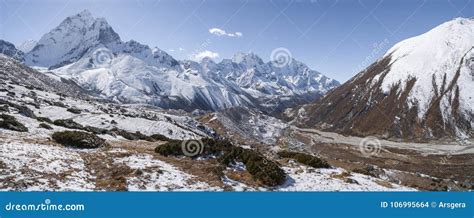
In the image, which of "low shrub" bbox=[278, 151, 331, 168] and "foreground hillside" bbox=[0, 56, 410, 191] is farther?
"low shrub" bbox=[278, 151, 331, 168]

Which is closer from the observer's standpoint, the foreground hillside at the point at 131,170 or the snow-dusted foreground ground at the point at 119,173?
the snow-dusted foreground ground at the point at 119,173

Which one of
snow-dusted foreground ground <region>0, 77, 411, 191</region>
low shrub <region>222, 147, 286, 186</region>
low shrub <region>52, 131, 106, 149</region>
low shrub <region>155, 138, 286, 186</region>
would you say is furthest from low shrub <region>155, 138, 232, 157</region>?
low shrub <region>52, 131, 106, 149</region>

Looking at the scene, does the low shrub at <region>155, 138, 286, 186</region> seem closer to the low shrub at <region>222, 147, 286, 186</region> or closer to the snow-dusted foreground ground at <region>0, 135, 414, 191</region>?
the low shrub at <region>222, 147, 286, 186</region>

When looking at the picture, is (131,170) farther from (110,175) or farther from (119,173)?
(110,175)

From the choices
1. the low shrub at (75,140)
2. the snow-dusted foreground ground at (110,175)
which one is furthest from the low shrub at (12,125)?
the snow-dusted foreground ground at (110,175)

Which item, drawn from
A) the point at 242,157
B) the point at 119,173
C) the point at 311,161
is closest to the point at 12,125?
the point at 119,173

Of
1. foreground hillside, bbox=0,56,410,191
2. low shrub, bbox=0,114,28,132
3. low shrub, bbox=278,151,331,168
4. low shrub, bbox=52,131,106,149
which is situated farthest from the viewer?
low shrub, bbox=0,114,28,132

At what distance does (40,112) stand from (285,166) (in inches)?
1607

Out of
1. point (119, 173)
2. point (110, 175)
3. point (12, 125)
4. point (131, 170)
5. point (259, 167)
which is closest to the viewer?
point (110, 175)

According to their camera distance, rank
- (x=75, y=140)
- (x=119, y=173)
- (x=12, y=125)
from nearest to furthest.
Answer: (x=119, y=173) → (x=75, y=140) → (x=12, y=125)

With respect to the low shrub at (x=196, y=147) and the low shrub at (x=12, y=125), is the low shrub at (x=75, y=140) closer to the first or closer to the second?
the low shrub at (x=196, y=147)

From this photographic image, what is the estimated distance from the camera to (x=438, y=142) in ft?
526

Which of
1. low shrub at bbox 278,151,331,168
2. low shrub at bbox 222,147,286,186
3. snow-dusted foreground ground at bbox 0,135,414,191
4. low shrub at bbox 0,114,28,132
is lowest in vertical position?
snow-dusted foreground ground at bbox 0,135,414,191

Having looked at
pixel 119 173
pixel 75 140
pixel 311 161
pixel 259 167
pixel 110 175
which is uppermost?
pixel 311 161
